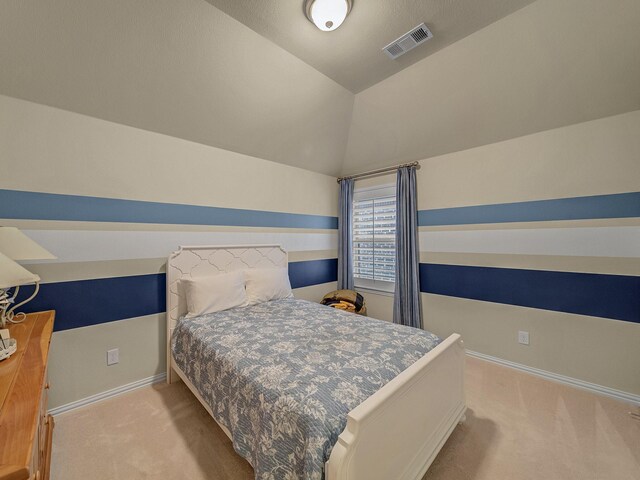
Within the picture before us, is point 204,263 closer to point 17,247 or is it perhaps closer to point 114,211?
point 114,211

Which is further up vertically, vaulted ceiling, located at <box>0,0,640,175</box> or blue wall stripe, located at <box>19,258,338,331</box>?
vaulted ceiling, located at <box>0,0,640,175</box>

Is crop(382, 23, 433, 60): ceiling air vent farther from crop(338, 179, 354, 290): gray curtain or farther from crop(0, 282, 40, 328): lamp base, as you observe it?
crop(0, 282, 40, 328): lamp base

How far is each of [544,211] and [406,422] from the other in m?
2.36

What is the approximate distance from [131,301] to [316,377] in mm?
1877

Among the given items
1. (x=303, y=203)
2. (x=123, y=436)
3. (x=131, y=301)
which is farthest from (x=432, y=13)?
(x=123, y=436)

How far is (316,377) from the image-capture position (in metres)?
1.32

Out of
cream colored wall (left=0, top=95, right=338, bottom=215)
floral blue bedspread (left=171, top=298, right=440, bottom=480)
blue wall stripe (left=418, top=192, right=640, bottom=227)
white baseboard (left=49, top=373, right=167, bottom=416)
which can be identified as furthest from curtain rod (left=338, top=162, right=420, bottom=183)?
white baseboard (left=49, top=373, right=167, bottom=416)

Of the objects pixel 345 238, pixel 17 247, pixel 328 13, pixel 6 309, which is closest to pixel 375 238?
pixel 345 238

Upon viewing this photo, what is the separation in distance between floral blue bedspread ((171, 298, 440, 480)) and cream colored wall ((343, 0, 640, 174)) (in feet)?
7.14

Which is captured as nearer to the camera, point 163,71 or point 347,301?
point 163,71

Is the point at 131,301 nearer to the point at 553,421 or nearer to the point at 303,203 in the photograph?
the point at 303,203

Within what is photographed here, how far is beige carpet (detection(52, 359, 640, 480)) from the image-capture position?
1510 mm

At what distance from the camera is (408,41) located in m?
2.17

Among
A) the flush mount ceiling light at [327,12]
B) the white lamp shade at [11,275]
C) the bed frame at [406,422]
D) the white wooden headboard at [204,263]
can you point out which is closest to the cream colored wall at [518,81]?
the flush mount ceiling light at [327,12]
